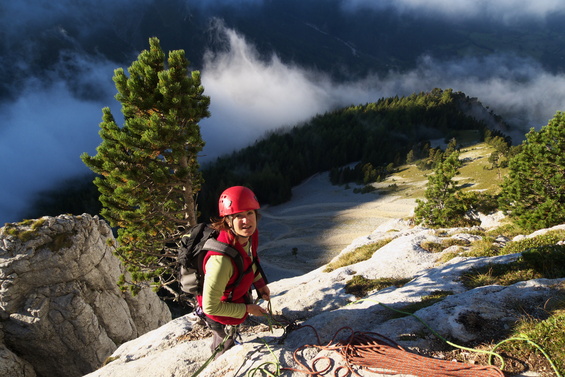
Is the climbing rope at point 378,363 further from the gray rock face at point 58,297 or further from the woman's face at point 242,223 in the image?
the gray rock face at point 58,297

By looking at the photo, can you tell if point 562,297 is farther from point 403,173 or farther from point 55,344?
point 403,173

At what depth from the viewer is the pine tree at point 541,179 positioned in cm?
1867

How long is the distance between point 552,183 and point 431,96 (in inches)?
5810

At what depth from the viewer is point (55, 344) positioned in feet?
63.2

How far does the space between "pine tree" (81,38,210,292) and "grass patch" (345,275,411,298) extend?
23.1ft

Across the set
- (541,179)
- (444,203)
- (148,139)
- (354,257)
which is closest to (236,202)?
(148,139)

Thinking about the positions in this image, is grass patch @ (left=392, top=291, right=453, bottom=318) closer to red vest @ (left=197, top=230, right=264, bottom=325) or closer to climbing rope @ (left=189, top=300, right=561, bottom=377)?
climbing rope @ (left=189, top=300, right=561, bottom=377)

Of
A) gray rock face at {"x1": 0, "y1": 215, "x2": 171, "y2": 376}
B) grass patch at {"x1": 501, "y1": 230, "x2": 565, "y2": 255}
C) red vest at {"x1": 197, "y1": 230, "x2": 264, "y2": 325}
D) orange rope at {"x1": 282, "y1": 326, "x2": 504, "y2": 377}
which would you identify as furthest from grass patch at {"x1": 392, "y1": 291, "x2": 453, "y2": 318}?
gray rock face at {"x1": 0, "y1": 215, "x2": 171, "y2": 376}

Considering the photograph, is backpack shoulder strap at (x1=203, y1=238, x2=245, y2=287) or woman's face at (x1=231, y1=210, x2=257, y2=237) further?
woman's face at (x1=231, y1=210, x2=257, y2=237)

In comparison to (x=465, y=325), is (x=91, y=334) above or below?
below

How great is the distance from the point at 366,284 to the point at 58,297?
2166cm

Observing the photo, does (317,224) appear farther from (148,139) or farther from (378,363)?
(378,363)

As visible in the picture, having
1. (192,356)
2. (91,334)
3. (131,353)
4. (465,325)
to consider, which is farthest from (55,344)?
(465,325)

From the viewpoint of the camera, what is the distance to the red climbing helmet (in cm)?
441
